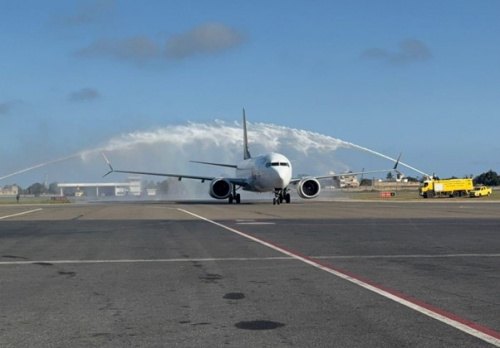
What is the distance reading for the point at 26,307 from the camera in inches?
358

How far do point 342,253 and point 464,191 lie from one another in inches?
3307

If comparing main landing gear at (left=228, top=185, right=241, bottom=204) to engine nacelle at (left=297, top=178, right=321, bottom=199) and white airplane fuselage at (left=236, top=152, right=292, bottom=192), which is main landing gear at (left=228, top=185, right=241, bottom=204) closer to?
white airplane fuselage at (left=236, top=152, right=292, bottom=192)

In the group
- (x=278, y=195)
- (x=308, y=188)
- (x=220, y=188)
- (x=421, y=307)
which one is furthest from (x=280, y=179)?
(x=421, y=307)

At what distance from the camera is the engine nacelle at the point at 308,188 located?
58688 mm

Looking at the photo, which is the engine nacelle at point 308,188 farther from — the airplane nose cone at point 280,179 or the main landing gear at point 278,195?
the airplane nose cone at point 280,179

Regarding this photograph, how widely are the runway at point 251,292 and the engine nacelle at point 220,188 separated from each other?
39.3 meters

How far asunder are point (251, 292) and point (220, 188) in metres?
49.3

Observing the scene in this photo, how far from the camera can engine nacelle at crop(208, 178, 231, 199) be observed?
194 feet

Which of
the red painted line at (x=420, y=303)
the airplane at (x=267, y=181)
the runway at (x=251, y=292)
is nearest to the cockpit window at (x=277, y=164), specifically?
the airplane at (x=267, y=181)

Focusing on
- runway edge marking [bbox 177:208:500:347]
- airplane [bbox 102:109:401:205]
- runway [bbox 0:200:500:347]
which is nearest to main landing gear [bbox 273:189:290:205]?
airplane [bbox 102:109:401:205]

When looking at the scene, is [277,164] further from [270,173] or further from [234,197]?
[234,197]

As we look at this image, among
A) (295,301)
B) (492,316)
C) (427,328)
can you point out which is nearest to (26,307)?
(295,301)

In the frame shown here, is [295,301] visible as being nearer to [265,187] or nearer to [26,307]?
[26,307]

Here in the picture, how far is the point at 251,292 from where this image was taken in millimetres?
10305
